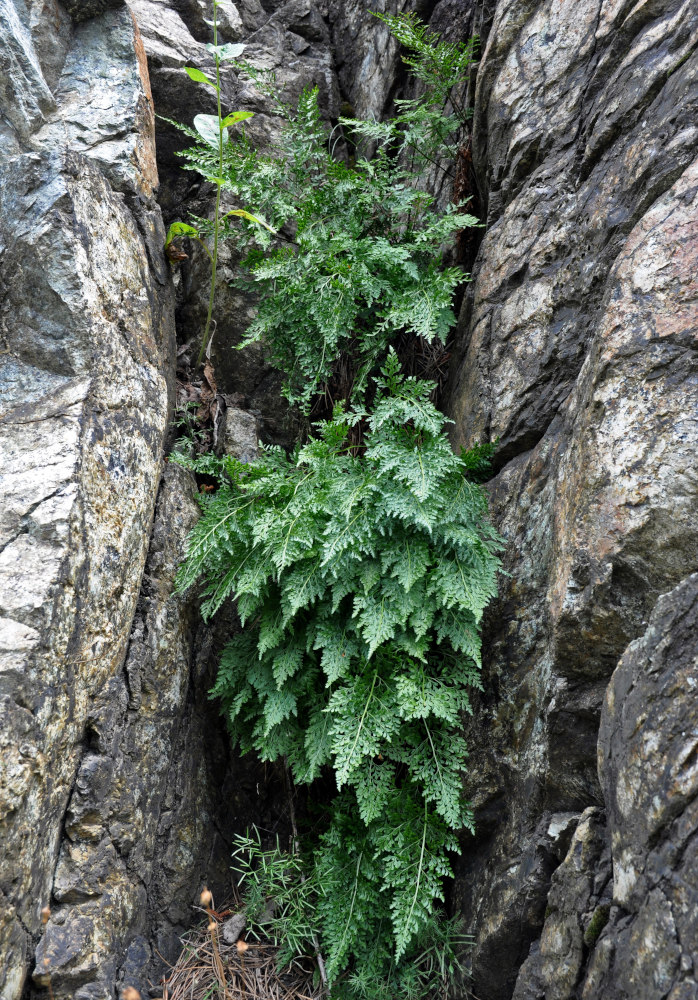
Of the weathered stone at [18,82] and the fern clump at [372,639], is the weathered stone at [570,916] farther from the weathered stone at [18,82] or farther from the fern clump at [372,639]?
the weathered stone at [18,82]

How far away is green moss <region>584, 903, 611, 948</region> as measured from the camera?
2098 millimetres

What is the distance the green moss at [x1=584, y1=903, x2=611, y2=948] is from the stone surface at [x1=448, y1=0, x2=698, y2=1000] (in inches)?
→ 13.4

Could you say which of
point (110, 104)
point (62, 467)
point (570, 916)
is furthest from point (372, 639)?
point (110, 104)

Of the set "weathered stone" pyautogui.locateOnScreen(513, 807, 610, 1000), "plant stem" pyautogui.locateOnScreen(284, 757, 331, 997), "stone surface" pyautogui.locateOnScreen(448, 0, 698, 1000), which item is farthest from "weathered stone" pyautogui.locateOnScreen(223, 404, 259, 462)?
"weathered stone" pyautogui.locateOnScreen(513, 807, 610, 1000)

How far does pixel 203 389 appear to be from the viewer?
3982mm

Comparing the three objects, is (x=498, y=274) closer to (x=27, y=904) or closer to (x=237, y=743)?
(x=237, y=743)

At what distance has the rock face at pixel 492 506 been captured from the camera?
222 centimetres

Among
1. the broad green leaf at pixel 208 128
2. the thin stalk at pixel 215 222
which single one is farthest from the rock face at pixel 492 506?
the broad green leaf at pixel 208 128

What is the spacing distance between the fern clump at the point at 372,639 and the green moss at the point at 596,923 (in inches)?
24.8

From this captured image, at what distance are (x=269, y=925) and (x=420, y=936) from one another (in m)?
0.74

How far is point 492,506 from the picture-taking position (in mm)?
3113

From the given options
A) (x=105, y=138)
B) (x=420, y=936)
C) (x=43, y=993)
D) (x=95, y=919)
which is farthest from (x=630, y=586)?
(x=105, y=138)

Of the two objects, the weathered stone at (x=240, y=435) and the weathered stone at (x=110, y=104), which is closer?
the weathered stone at (x=110, y=104)

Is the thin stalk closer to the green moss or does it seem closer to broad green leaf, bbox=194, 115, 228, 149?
broad green leaf, bbox=194, 115, 228, 149
